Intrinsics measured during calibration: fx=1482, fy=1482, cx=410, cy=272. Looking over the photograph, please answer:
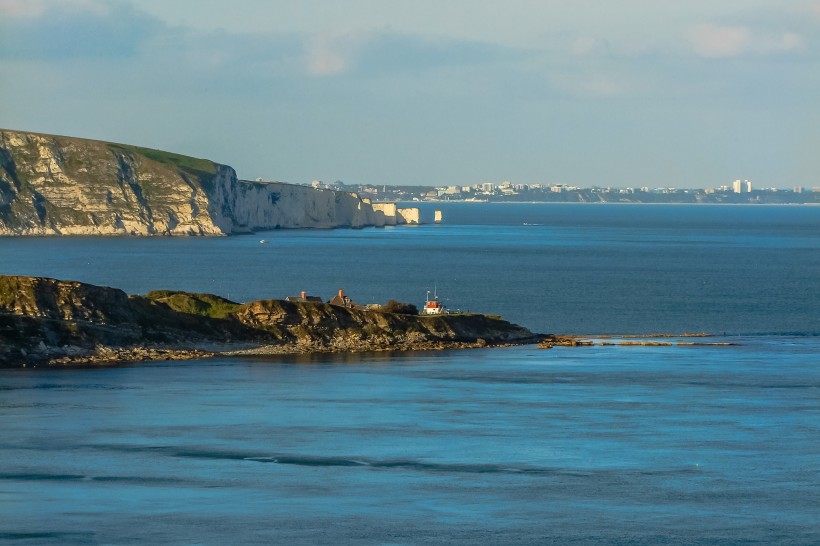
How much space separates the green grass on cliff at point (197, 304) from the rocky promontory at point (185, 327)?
0.05 m

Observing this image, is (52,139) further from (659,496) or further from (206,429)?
(659,496)

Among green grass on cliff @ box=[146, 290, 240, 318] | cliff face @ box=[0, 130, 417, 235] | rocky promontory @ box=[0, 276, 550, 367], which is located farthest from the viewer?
cliff face @ box=[0, 130, 417, 235]

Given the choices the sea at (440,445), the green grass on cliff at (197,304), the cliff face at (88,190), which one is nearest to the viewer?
the sea at (440,445)

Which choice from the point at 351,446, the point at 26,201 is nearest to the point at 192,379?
the point at 351,446

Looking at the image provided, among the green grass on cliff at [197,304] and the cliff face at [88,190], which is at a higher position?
the cliff face at [88,190]

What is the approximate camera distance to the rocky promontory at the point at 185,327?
6394cm

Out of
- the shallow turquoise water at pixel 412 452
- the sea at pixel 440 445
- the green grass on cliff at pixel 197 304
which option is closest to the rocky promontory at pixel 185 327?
the green grass on cliff at pixel 197 304

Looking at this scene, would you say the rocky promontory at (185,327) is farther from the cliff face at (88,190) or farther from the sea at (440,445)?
the cliff face at (88,190)

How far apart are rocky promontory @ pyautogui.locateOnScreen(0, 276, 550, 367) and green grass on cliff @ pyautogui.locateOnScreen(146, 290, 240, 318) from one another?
49 millimetres

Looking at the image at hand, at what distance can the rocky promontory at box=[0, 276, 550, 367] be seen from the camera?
63.9m

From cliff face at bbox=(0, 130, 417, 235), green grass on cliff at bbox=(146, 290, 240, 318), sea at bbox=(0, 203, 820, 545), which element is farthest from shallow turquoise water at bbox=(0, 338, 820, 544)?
cliff face at bbox=(0, 130, 417, 235)

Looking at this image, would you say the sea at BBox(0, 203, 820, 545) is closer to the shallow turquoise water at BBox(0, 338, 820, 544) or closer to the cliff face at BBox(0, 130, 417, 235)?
the shallow turquoise water at BBox(0, 338, 820, 544)

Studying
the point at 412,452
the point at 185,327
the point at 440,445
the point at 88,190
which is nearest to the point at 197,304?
the point at 185,327

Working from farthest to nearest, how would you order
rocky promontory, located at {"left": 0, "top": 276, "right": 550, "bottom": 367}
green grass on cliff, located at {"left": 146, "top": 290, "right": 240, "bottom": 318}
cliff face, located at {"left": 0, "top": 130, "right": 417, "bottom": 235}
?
cliff face, located at {"left": 0, "top": 130, "right": 417, "bottom": 235} < green grass on cliff, located at {"left": 146, "top": 290, "right": 240, "bottom": 318} < rocky promontory, located at {"left": 0, "top": 276, "right": 550, "bottom": 367}
